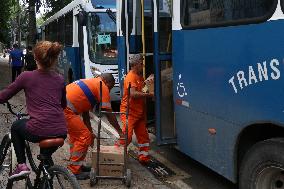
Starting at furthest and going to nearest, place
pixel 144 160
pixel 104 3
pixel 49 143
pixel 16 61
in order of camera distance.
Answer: pixel 16 61, pixel 104 3, pixel 144 160, pixel 49 143

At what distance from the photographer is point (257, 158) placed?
14.3ft

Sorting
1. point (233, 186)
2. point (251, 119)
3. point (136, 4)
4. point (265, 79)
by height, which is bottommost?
point (233, 186)

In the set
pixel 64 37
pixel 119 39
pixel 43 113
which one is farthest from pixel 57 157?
pixel 64 37

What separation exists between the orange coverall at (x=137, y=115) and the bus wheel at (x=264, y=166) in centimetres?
235

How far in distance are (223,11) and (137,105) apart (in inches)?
89.5

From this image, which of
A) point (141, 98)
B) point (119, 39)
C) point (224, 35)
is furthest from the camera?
point (119, 39)

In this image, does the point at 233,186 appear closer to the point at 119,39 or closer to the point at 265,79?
the point at 265,79

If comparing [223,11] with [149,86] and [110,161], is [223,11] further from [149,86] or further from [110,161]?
[110,161]

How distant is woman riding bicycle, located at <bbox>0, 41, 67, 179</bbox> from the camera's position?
4066mm

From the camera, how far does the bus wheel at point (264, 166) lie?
411 centimetres

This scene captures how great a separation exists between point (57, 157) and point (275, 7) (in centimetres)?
431

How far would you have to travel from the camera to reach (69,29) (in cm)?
1527

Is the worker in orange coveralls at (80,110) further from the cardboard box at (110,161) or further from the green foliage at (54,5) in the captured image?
the green foliage at (54,5)

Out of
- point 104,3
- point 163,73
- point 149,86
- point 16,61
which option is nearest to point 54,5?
point 16,61
